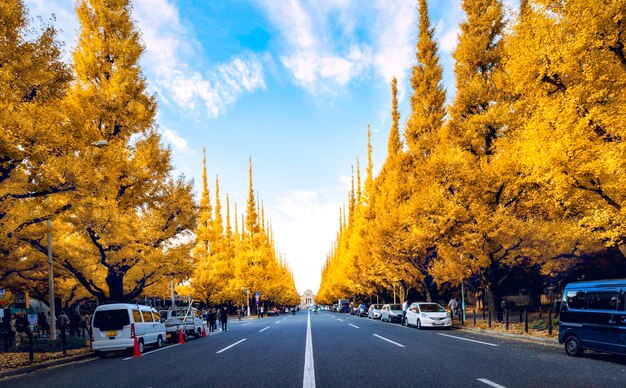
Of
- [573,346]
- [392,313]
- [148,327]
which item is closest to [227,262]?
[392,313]

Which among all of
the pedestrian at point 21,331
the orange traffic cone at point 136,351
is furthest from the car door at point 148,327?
the pedestrian at point 21,331

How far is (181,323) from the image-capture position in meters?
20.1

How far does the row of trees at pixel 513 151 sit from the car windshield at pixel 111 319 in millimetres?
12789

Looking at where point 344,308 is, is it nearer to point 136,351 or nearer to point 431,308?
point 431,308

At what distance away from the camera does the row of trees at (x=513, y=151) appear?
10359 mm

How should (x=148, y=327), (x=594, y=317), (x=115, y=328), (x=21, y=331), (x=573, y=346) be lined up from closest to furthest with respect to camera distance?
1. (x=594, y=317)
2. (x=573, y=346)
3. (x=115, y=328)
4. (x=148, y=327)
5. (x=21, y=331)

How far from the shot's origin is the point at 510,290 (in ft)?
119

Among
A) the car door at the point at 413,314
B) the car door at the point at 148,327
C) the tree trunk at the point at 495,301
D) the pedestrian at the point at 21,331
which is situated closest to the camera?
the car door at the point at 148,327

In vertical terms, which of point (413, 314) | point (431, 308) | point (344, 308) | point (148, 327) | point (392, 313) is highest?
point (148, 327)

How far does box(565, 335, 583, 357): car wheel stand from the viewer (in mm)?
10078

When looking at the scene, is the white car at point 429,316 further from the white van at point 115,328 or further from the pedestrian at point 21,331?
the pedestrian at point 21,331

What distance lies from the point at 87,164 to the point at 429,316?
16.6 meters

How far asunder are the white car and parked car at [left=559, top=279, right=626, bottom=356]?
10.4 metres

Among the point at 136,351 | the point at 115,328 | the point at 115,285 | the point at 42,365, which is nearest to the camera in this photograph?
the point at 42,365
